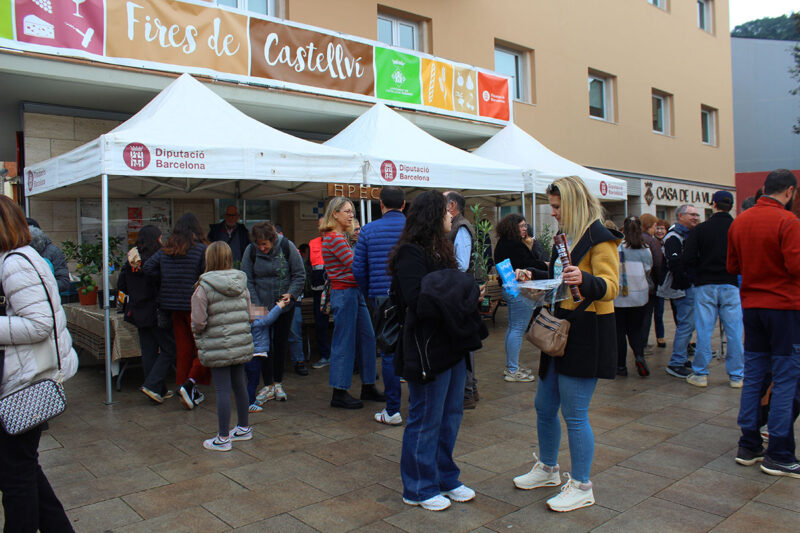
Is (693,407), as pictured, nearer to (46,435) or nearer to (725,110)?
(46,435)

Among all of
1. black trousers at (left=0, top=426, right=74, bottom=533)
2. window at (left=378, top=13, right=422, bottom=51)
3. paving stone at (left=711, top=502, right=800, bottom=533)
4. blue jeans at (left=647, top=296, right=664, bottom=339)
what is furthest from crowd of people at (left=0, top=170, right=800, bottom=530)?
window at (left=378, top=13, right=422, bottom=51)

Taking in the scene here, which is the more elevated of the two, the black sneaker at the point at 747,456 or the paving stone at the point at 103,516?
the black sneaker at the point at 747,456

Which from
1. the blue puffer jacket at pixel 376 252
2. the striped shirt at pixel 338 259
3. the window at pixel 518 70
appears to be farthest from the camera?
the window at pixel 518 70

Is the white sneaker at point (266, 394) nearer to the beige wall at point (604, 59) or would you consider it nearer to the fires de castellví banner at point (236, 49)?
the fires de castellví banner at point (236, 49)

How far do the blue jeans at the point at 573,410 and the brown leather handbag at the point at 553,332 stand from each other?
7.2 inches

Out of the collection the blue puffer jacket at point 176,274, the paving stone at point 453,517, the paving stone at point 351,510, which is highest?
the blue puffer jacket at point 176,274

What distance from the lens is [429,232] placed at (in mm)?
3393

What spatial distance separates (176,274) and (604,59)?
1439 centimetres

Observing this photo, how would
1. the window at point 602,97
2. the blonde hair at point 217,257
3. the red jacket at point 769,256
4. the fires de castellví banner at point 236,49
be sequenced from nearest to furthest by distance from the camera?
the red jacket at point 769,256
the blonde hair at point 217,257
the fires de castellví banner at point 236,49
the window at point 602,97

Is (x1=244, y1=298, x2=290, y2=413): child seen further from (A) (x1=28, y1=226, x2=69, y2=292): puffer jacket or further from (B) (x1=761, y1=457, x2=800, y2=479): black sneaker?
(B) (x1=761, y1=457, x2=800, y2=479): black sneaker

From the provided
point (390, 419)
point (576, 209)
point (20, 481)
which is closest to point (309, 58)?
point (390, 419)

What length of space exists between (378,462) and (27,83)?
6.60 metres

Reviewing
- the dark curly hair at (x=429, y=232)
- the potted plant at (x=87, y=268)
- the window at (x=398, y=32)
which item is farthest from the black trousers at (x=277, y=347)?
the window at (x=398, y=32)

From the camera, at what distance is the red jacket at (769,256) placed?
3.68m
